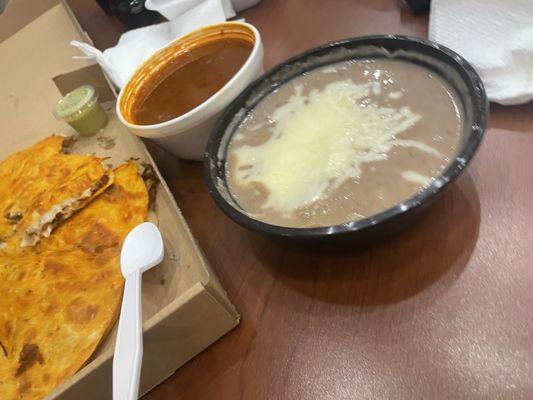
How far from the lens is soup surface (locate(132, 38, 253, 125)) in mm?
1176

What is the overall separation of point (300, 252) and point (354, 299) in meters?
0.15

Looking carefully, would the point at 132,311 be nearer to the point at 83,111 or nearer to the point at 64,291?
the point at 64,291

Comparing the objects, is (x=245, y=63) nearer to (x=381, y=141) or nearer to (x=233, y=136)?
(x=233, y=136)

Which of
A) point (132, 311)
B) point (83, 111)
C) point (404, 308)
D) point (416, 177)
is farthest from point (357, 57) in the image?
point (83, 111)

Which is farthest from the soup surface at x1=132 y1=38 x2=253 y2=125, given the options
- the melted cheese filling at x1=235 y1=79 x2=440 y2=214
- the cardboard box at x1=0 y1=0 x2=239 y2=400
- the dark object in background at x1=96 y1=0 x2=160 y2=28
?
the dark object in background at x1=96 y1=0 x2=160 y2=28

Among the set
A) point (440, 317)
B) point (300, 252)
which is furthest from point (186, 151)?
point (440, 317)

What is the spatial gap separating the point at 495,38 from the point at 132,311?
3.18 ft

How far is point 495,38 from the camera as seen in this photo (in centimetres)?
107

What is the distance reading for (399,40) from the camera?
40.0 inches

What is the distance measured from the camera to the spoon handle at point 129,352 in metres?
0.67

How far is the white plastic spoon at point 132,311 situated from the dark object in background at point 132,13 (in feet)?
3.72

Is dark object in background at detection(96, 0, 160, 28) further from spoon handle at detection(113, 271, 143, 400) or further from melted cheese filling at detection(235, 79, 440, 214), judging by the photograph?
spoon handle at detection(113, 271, 143, 400)

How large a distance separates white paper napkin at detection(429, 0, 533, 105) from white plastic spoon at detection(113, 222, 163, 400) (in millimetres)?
796

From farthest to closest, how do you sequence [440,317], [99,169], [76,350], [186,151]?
1. [99,169]
2. [186,151]
3. [76,350]
4. [440,317]
